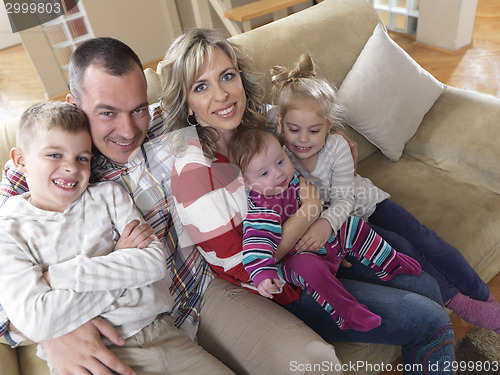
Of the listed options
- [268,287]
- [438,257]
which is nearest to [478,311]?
[438,257]

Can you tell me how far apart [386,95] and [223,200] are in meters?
1.08

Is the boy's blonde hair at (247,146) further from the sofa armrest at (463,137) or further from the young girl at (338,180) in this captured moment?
the sofa armrest at (463,137)

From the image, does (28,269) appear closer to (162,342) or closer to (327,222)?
(162,342)

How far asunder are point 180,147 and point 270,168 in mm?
294

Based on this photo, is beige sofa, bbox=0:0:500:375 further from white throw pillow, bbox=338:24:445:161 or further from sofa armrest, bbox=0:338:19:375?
sofa armrest, bbox=0:338:19:375

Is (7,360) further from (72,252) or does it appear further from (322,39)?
(322,39)

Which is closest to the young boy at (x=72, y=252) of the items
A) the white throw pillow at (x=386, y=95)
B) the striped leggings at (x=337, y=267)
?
the striped leggings at (x=337, y=267)

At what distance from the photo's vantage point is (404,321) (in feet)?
4.21

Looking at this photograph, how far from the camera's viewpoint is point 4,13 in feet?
18.9

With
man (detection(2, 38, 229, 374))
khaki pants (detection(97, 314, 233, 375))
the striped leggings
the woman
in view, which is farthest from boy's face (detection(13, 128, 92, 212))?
the striped leggings

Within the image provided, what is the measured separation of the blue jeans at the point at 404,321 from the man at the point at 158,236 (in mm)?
117

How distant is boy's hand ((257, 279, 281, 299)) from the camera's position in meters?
1.23

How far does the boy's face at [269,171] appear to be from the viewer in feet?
4.41

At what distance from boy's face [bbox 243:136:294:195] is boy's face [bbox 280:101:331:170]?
14 cm
